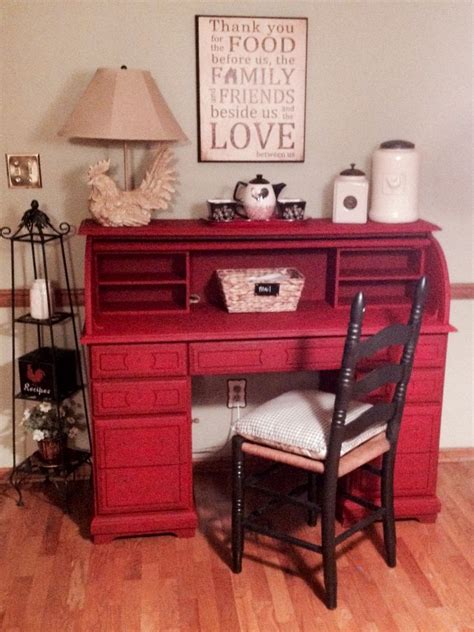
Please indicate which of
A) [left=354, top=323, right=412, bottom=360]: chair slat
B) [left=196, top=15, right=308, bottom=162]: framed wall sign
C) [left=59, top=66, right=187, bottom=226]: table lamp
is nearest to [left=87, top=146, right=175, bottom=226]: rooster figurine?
[left=59, top=66, right=187, bottom=226]: table lamp

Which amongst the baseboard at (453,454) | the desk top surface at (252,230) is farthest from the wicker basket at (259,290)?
the baseboard at (453,454)

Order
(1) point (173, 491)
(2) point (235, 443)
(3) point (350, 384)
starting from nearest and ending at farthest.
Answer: (3) point (350, 384), (2) point (235, 443), (1) point (173, 491)

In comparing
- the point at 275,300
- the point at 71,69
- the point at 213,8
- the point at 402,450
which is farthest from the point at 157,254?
the point at 402,450

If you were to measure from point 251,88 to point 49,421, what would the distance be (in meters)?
1.50

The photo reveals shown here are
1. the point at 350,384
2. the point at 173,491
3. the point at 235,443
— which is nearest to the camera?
the point at 350,384

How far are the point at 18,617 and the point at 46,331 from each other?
1.11 metres

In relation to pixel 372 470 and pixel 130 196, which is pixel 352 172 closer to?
pixel 130 196

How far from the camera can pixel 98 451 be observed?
246cm

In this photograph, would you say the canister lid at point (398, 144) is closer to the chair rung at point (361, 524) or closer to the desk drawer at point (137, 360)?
the desk drawer at point (137, 360)

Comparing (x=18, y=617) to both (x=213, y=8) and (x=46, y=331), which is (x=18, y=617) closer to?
(x=46, y=331)

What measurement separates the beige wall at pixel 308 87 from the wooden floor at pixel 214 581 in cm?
77

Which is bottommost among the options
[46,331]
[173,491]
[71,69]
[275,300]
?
[173,491]

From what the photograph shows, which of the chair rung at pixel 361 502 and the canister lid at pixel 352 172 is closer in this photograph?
the chair rung at pixel 361 502

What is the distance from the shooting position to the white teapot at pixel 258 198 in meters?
2.52
